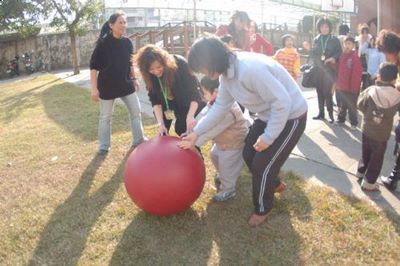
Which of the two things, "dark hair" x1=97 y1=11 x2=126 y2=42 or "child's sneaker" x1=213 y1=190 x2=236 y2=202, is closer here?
"child's sneaker" x1=213 y1=190 x2=236 y2=202

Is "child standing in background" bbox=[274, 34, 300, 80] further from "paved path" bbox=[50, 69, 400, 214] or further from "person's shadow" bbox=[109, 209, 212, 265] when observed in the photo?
"person's shadow" bbox=[109, 209, 212, 265]

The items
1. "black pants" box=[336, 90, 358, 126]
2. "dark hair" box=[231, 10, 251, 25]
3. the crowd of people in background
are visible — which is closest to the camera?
the crowd of people in background

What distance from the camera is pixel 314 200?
447 cm

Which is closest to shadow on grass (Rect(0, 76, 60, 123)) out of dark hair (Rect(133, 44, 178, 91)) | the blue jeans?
the blue jeans

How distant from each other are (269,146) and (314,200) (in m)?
1.15

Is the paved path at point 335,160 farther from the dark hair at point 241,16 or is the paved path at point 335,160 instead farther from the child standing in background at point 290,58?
the dark hair at point 241,16

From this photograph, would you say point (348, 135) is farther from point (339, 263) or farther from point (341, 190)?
point (339, 263)

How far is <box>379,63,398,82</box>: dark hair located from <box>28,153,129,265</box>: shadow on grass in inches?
122

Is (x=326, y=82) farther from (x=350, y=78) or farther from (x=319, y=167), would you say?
(x=319, y=167)

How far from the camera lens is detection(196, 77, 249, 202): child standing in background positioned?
4.23 metres

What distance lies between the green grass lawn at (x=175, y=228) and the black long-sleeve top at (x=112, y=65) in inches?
40.4

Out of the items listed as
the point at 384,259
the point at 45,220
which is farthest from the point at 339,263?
the point at 45,220

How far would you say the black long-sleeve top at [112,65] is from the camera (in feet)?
19.1

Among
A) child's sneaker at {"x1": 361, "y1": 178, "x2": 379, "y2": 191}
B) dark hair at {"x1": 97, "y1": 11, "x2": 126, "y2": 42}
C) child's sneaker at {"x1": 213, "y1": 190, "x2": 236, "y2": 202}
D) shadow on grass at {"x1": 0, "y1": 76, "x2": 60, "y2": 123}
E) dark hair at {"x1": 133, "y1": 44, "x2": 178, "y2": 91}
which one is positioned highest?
dark hair at {"x1": 97, "y1": 11, "x2": 126, "y2": 42}
